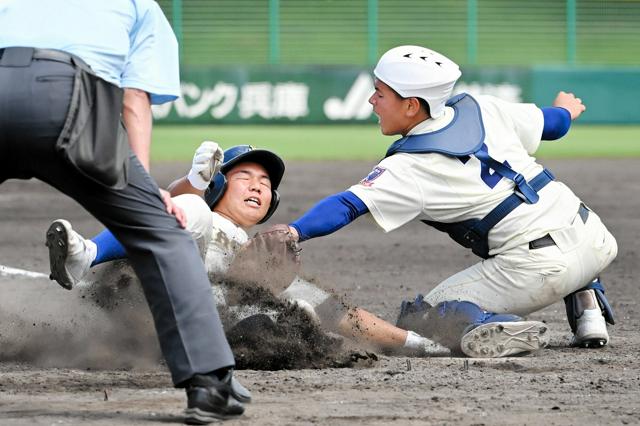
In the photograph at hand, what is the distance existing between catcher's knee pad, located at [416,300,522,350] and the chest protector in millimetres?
334

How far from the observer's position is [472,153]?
17.8 ft

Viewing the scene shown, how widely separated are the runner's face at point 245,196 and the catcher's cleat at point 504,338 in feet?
3.84

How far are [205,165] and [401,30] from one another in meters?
21.9

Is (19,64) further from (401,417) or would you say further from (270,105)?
(270,105)

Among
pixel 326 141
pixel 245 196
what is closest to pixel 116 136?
pixel 245 196

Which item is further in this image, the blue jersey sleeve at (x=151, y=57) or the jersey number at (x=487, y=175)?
the jersey number at (x=487, y=175)

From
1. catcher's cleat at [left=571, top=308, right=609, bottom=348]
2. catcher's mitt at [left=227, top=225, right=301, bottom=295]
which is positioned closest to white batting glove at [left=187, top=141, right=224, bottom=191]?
catcher's mitt at [left=227, top=225, right=301, bottom=295]

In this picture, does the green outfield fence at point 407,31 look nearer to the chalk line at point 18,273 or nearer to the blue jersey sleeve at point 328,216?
the chalk line at point 18,273

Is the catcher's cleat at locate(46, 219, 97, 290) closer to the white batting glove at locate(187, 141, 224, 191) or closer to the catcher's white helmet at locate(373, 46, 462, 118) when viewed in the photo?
the white batting glove at locate(187, 141, 224, 191)

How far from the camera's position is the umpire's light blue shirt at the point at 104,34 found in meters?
3.87

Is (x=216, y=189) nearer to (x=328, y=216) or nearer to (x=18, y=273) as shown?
(x=328, y=216)

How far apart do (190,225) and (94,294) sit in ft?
1.99

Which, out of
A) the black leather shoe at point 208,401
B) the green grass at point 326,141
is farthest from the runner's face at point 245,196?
the green grass at point 326,141

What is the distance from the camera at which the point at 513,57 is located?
27.7m
